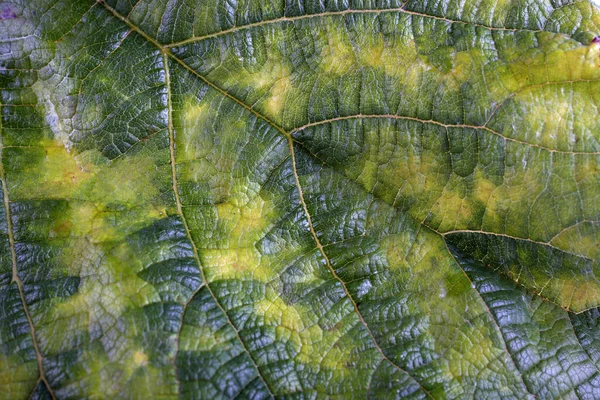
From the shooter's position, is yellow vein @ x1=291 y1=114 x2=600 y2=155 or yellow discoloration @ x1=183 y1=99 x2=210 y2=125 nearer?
yellow vein @ x1=291 y1=114 x2=600 y2=155

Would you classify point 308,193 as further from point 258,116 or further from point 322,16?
point 322,16

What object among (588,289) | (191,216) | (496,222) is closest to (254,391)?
(191,216)

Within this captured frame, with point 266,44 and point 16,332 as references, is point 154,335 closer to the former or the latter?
point 16,332

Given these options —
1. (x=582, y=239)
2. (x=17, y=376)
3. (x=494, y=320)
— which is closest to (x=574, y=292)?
(x=582, y=239)

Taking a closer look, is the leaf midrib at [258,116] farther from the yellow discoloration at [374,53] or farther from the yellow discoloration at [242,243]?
the yellow discoloration at [374,53]

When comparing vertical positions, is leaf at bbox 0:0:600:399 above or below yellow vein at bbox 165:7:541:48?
below

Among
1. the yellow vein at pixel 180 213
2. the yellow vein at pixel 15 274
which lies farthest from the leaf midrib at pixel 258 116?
the yellow vein at pixel 15 274

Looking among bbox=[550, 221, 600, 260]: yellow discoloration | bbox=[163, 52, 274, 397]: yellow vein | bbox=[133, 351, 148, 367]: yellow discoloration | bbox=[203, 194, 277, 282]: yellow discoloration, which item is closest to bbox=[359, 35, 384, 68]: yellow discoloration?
bbox=[203, 194, 277, 282]: yellow discoloration

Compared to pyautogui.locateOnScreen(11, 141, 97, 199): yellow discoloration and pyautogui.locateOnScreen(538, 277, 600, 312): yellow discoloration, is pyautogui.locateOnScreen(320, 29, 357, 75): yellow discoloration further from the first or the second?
pyautogui.locateOnScreen(538, 277, 600, 312): yellow discoloration

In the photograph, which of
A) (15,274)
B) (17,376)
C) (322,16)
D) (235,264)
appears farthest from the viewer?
(322,16)
